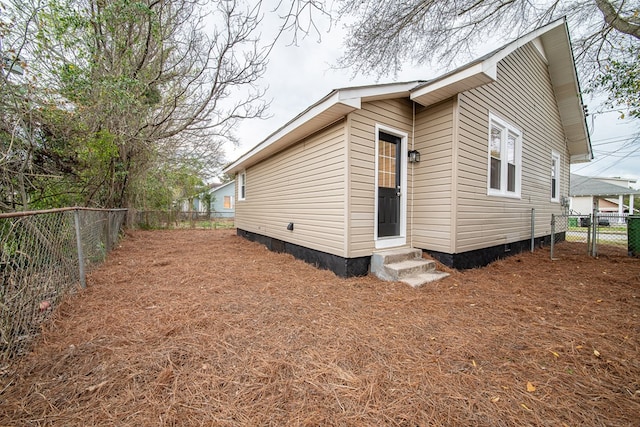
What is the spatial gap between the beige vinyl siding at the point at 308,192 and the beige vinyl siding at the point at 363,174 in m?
0.17

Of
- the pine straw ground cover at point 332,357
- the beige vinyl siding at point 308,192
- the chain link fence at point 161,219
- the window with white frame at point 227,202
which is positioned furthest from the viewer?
the window with white frame at point 227,202

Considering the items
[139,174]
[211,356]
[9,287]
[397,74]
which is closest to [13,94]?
[9,287]

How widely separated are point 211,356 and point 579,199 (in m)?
29.7

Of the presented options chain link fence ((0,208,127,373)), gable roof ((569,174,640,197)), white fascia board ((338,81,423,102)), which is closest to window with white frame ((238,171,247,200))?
chain link fence ((0,208,127,373))

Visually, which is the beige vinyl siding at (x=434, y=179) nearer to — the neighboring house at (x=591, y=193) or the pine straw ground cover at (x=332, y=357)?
the pine straw ground cover at (x=332, y=357)

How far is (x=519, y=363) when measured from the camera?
6.42 ft

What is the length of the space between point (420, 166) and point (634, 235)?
5.83m

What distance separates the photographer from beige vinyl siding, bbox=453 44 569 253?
4.46 metres

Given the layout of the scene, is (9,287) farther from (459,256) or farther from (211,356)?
(459,256)

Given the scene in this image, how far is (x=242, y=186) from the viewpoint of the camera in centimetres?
1005

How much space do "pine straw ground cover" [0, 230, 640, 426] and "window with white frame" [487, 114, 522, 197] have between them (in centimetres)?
246

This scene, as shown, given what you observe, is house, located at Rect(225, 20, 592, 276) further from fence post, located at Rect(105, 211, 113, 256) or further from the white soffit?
fence post, located at Rect(105, 211, 113, 256)

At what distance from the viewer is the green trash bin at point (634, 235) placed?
5680 millimetres

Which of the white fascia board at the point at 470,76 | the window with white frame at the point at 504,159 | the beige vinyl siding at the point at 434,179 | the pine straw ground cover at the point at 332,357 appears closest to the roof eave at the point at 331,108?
the white fascia board at the point at 470,76
